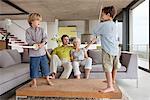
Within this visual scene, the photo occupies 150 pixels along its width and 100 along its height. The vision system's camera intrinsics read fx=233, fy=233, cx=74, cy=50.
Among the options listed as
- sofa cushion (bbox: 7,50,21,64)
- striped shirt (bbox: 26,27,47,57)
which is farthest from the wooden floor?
sofa cushion (bbox: 7,50,21,64)

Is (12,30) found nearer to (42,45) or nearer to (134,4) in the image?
(134,4)

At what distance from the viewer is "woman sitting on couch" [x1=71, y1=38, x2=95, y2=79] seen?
3.99 metres

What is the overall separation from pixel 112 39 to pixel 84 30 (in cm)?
1347

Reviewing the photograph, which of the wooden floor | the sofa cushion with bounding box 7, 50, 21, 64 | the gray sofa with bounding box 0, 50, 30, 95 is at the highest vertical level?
the sofa cushion with bounding box 7, 50, 21, 64

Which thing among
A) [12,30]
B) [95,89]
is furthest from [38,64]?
[12,30]

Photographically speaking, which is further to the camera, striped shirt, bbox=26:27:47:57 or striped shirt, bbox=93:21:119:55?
striped shirt, bbox=26:27:47:57

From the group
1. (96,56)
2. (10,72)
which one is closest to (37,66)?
(10,72)

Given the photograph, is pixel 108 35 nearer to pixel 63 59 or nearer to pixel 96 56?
pixel 63 59

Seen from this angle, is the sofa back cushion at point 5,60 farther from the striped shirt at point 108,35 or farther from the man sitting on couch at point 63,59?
the striped shirt at point 108,35

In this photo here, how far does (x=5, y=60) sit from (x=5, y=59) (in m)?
0.02

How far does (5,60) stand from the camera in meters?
4.14

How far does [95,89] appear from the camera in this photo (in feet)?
9.18

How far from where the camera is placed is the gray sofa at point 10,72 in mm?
3031

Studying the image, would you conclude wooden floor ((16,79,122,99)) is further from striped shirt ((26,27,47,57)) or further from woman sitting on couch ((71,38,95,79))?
woman sitting on couch ((71,38,95,79))
